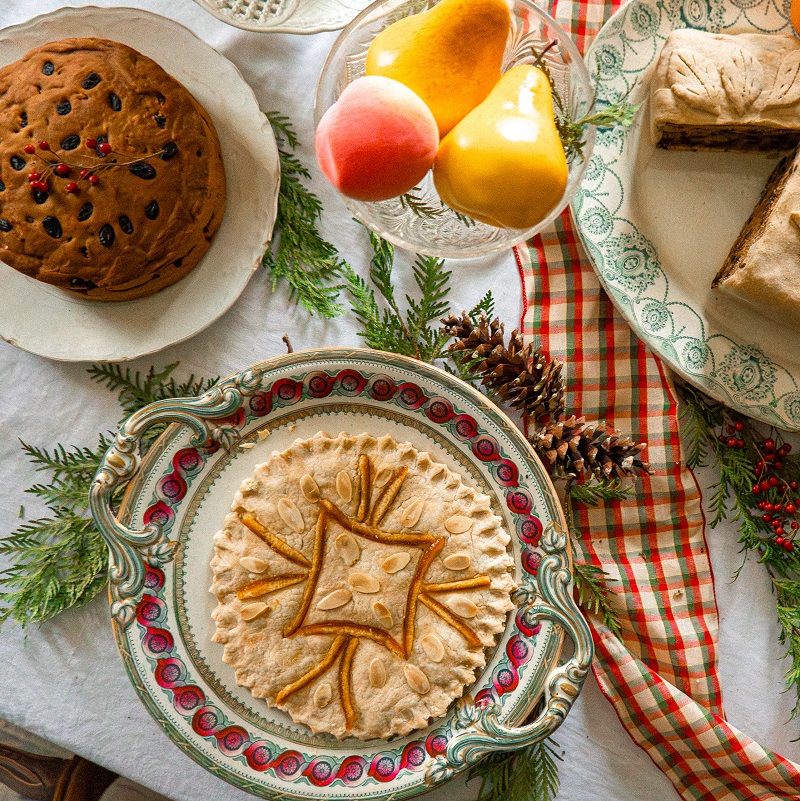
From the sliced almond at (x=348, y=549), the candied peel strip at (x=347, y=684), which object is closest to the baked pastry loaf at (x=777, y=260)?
the sliced almond at (x=348, y=549)

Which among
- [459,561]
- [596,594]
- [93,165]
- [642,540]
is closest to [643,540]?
[642,540]

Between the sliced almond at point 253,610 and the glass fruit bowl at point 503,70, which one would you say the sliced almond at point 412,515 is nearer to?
the sliced almond at point 253,610

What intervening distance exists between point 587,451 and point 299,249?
59cm

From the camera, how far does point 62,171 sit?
3.11ft

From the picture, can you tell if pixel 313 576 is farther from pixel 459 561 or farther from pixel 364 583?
pixel 459 561

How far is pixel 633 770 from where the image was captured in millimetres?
1157

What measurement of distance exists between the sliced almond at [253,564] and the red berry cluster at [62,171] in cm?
60

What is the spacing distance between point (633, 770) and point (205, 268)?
1.13m

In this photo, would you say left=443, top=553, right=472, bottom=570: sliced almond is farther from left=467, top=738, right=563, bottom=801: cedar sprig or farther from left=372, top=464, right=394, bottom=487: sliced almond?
left=467, top=738, right=563, bottom=801: cedar sprig

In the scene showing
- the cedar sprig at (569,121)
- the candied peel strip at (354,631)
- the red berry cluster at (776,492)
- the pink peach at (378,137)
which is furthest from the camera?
the red berry cluster at (776,492)

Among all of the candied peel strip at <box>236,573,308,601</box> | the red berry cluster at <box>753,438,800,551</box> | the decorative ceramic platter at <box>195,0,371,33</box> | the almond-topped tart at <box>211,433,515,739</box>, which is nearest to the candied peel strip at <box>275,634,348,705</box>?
the almond-topped tart at <box>211,433,515,739</box>

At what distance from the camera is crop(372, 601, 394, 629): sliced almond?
1030mm

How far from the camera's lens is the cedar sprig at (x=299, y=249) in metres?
1.15

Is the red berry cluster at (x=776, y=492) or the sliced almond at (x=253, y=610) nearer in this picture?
the sliced almond at (x=253, y=610)
